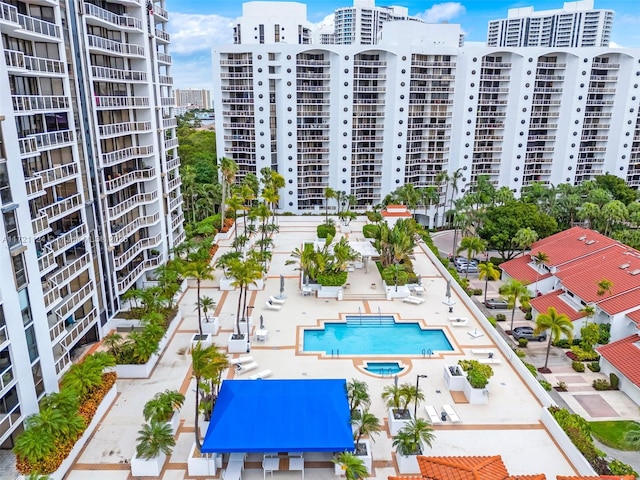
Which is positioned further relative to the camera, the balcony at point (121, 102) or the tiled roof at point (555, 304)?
the tiled roof at point (555, 304)

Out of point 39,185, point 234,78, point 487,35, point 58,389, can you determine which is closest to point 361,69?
point 234,78

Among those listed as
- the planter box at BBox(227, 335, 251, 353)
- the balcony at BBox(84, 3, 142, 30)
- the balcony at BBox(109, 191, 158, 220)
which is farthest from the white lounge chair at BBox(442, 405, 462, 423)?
the balcony at BBox(84, 3, 142, 30)

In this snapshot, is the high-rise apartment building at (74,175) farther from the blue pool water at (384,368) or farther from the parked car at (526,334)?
the parked car at (526,334)

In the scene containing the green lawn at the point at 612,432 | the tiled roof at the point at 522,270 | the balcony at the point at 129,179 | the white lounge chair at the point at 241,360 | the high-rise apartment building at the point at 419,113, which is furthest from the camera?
the high-rise apartment building at the point at 419,113

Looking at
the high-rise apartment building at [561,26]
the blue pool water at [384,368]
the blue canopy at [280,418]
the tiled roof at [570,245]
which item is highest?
the high-rise apartment building at [561,26]

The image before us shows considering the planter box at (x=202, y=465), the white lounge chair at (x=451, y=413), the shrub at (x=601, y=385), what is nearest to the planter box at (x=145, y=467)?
the planter box at (x=202, y=465)

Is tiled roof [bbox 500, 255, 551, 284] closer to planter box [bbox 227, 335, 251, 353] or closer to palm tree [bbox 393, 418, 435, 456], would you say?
palm tree [bbox 393, 418, 435, 456]

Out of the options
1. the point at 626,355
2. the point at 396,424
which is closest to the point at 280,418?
the point at 396,424
